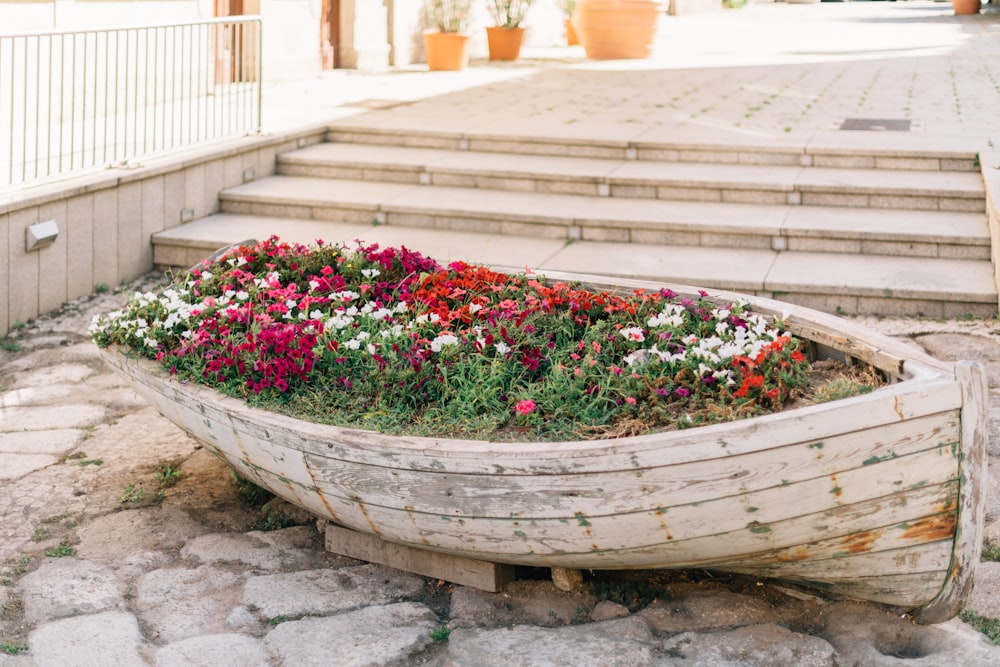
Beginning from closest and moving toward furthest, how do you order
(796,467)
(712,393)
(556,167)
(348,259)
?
(796,467)
(712,393)
(348,259)
(556,167)

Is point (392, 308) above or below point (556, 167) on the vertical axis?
below

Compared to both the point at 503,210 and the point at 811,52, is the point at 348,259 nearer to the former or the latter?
the point at 503,210

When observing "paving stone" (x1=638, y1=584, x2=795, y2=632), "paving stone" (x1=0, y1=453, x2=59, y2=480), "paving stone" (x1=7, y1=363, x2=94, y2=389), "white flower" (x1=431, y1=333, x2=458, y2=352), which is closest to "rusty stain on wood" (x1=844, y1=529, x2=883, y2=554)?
"paving stone" (x1=638, y1=584, x2=795, y2=632)

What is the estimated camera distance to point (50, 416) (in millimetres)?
5438

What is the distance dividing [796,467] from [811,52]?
1463cm

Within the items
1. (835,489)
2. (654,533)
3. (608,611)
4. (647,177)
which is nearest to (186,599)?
(608,611)

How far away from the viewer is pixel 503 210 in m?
7.95

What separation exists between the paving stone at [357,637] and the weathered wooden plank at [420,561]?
17 cm

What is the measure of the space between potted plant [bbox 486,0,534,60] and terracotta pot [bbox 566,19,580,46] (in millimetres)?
2514

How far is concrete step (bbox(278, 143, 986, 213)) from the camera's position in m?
7.77

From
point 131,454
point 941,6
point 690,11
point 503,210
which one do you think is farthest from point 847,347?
point 941,6

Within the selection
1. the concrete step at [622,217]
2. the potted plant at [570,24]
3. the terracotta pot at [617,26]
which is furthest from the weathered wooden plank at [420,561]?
the potted plant at [570,24]

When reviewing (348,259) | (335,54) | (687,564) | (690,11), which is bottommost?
(687,564)

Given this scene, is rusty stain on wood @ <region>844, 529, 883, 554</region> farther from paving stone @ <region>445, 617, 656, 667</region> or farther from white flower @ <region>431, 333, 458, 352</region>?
white flower @ <region>431, 333, 458, 352</region>
